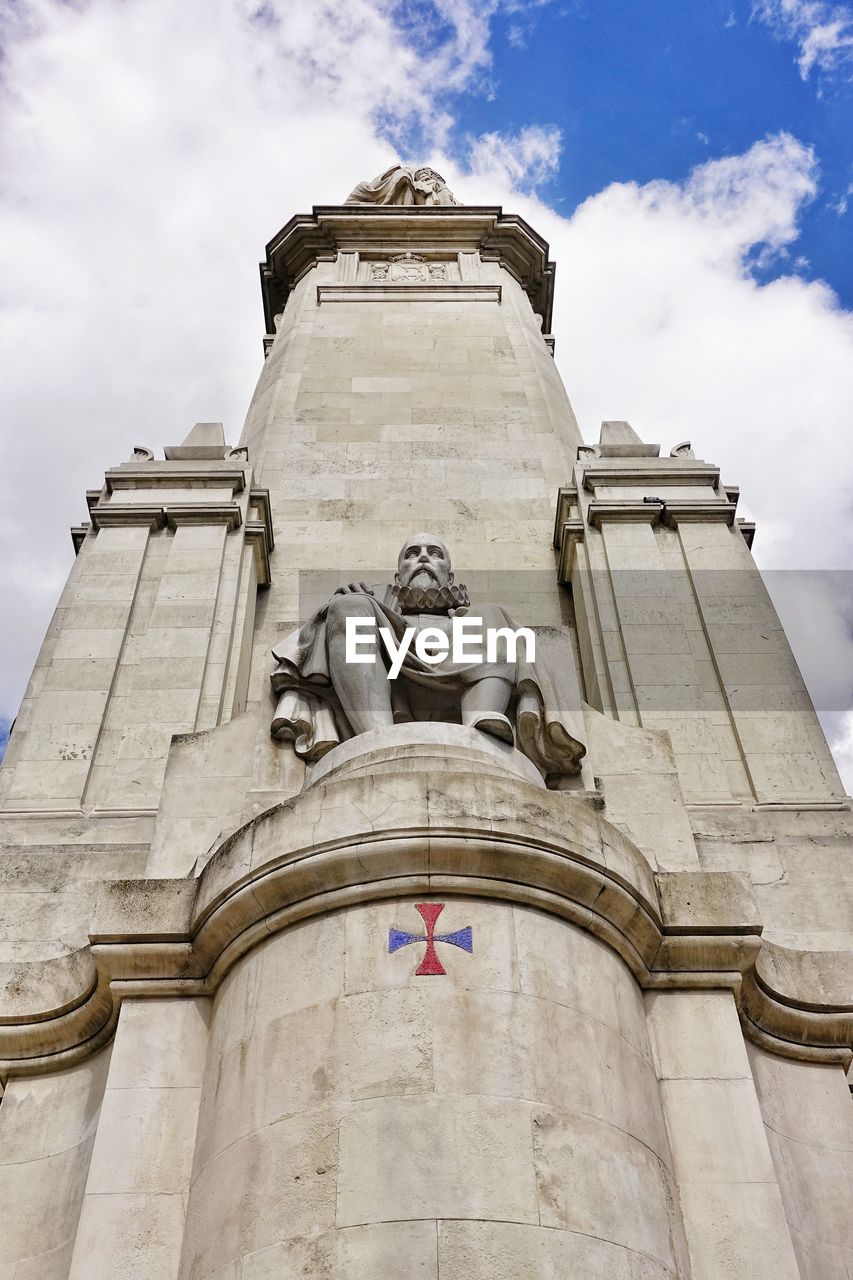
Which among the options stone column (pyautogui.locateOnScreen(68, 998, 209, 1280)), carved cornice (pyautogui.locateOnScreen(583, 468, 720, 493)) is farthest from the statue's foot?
carved cornice (pyautogui.locateOnScreen(583, 468, 720, 493))

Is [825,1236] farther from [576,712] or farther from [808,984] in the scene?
[576,712]

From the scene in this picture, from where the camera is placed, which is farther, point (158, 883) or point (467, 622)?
point (467, 622)

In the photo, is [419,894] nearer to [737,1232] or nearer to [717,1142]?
[717,1142]

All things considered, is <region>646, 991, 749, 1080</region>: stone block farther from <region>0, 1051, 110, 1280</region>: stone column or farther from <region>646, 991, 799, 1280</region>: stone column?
<region>0, 1051, 110, 1280</region>: stone column

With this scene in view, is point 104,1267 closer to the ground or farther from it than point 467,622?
closer to the ground

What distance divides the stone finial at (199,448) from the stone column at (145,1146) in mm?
9846

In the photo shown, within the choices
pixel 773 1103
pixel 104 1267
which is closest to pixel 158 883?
pixel 104 1267

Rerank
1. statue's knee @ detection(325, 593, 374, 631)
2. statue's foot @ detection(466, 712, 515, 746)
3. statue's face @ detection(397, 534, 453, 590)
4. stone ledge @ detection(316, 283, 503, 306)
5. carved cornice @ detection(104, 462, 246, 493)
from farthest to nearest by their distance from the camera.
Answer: stone ledge @ detection(316, 283, 503, 306) → carved cornice @ detection(104, 462, 246, 493) → statue's face @ detection(397, 534, 453, 590) → statue's knee @ detection(325, 593, 374, 631) → statue's foot @ detection(466, 712, 515, 746)

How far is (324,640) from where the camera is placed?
1013 cm

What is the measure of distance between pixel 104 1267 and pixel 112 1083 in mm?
1085

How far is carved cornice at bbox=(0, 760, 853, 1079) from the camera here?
7262 mm

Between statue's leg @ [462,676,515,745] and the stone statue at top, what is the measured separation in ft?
69.2

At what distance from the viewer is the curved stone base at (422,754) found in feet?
26.6

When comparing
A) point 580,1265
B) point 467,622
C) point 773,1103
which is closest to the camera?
point 580,1265
